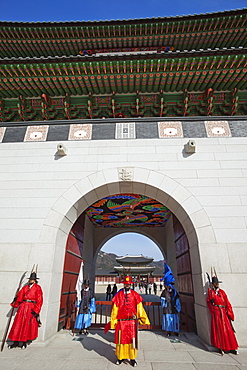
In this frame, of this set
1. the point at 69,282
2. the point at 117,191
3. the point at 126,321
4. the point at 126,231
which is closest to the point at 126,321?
the point at 126,321

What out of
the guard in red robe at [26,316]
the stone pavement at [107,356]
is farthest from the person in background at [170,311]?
the guard in red robe at [26,316]

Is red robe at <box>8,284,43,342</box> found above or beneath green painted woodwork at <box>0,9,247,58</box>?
beneath

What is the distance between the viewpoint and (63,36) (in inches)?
288

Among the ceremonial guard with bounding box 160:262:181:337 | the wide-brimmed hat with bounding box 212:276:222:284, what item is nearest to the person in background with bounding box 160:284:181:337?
the ceremonial guard with bounding box 160:262:181:337

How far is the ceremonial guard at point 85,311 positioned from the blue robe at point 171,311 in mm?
1699

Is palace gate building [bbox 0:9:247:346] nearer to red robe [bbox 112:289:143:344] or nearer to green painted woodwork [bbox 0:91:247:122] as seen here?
green painted woodwork [bbox 0:91:247:122]

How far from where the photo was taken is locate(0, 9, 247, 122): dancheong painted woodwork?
4.93 meters

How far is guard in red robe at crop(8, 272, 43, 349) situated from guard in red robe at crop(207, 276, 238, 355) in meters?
3.24

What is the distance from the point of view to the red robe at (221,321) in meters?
3.40

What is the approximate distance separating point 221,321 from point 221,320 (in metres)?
0.02

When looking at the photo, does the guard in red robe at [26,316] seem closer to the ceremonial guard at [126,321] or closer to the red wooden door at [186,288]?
the ceremonial guard at [126,321]

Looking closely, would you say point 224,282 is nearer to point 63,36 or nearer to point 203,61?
point 203,61

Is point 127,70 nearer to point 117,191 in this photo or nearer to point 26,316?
point 117,191

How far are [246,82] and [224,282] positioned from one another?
5.07m
